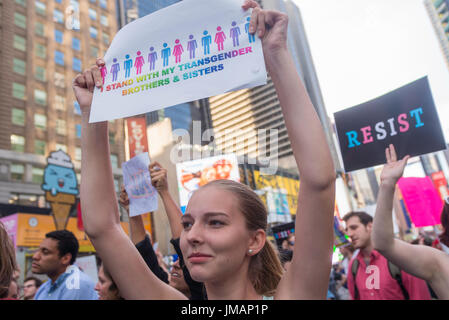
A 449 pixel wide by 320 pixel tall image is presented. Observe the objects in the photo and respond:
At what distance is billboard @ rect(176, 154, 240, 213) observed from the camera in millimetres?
24781

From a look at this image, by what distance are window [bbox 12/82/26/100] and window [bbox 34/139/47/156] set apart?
4521 mm

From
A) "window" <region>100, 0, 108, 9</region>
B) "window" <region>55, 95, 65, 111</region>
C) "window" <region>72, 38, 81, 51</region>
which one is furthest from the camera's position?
"window" <region>100, 0, 108, 9</region>

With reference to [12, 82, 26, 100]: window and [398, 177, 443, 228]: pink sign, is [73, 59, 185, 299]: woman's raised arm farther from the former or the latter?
[12, 82, 26, 100]: window

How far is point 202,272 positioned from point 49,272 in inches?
135

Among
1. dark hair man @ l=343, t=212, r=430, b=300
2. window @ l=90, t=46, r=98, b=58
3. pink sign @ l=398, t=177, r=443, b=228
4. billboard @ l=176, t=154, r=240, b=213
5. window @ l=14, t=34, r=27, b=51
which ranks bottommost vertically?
dark hair man @ l=343, t=212, r=430, b=300

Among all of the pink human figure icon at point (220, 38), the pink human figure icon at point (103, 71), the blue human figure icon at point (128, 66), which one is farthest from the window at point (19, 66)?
the pink human figure icon at point (220, 38)

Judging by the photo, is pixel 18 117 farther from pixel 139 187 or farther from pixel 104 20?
pixel 139 187

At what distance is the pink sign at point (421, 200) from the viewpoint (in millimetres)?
8102

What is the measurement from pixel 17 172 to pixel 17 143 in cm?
352

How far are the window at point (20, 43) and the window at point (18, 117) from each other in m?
6.70

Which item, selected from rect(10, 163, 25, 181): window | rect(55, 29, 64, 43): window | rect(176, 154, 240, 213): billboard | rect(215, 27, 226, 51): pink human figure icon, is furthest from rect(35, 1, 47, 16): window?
rect(215, 27, 226, 51): pink human figure icon
